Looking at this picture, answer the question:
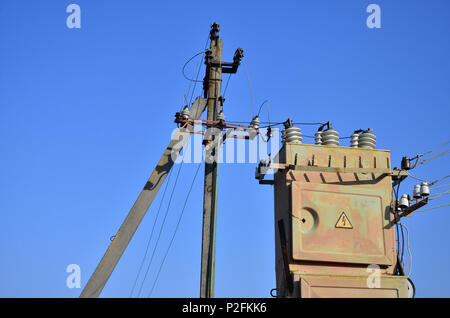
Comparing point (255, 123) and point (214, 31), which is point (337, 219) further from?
point (214, 31)

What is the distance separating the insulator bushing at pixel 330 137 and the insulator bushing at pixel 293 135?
0.64 metres

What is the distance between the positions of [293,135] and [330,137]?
969 millimetres

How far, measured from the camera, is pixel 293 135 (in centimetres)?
1393

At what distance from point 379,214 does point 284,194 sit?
2.32 m

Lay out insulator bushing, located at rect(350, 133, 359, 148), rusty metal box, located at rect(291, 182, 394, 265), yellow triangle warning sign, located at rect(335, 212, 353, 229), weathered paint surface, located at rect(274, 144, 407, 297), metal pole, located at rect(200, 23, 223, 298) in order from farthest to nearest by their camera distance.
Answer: metal pole, located at rect(200, 23, 223, 298) → insulator bushing, located at rect(350, 133, 359, 148) → yellow triangle warning sign, located at rect(335, 212, 353, 229) → rusty metal box, located at rect(291, 182, 394, 265) → weathered paint surface, located at rect(274, 144, 407, 297)

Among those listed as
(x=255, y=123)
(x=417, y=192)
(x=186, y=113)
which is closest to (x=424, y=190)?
(x=417, y=192)

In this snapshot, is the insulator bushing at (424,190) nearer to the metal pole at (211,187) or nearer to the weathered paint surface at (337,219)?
the weathered paint surface at (337,219)

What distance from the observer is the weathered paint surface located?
12.3 metres

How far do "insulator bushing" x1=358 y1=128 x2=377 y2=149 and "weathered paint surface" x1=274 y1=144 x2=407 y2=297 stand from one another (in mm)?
272

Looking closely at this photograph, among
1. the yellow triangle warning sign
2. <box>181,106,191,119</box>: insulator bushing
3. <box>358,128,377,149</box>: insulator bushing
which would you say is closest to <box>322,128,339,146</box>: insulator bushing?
<box>358,128,377,149</box>: insulator bushing

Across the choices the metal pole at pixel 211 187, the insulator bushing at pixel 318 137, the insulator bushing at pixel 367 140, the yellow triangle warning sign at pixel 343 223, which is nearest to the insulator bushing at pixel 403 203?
the yellow triangle warning sign at pixel 343 223

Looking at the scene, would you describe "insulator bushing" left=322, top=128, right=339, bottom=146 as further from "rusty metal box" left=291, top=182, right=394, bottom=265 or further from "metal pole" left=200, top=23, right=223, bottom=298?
"metal pole" left=200, top=23, right=223, bottom=298
